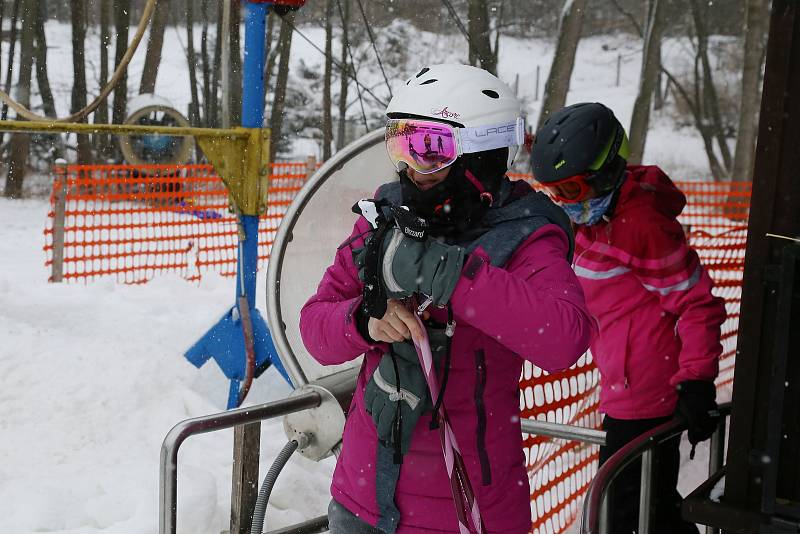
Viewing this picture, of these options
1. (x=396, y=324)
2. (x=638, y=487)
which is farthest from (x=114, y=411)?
(x=396, y=324)

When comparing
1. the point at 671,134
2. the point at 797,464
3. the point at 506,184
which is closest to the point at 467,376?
the point at 506,184

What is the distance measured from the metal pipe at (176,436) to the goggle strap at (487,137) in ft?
3.40

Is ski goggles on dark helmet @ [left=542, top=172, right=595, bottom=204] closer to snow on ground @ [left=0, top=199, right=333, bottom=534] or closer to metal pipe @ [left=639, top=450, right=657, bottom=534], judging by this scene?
metal pipe @ [left=639, top=450, right=657, bottom=534]

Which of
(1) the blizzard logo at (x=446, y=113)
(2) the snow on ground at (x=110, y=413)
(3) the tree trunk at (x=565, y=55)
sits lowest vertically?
(2) the snow on ground at (x=110, y=413)

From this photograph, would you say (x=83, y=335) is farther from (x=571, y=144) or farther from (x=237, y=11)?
(x=571, y=144)

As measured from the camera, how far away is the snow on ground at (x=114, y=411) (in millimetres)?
4129

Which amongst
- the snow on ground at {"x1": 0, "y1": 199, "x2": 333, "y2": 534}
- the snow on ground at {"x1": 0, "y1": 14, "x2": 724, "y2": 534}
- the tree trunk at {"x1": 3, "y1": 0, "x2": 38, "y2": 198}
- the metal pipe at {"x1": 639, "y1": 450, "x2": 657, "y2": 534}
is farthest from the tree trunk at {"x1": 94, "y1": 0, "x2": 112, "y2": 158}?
the metal pipe at {"x1": 639, "y1": 450, "x2": 657, "y2": 534}

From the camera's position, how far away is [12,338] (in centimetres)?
592

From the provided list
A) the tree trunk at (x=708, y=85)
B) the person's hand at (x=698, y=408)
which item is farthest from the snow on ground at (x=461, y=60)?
the person's hand at (x=698, y=408)

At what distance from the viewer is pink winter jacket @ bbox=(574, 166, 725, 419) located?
113 inches

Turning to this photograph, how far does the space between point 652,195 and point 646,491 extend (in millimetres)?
1013

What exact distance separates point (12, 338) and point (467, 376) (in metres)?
4.77

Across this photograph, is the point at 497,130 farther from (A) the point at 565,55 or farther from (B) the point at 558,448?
(A) the point at 565,55

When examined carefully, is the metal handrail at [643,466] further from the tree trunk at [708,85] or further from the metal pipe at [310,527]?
the tree trunk at [708,85]
